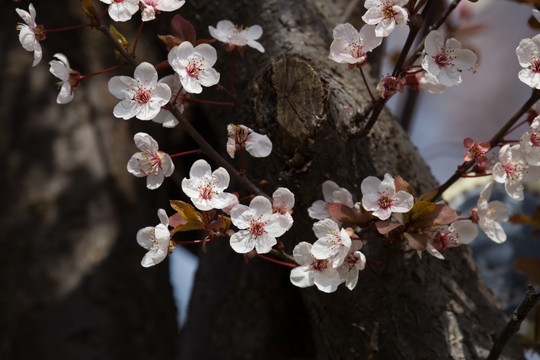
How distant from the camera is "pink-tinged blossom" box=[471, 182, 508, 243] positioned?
0.79 m

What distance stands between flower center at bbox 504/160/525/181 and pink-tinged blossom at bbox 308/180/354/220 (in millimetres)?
217

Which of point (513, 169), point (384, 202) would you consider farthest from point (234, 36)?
point (513, 169)

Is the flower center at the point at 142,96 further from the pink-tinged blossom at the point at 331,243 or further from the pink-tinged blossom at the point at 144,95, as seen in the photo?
the pink-tinged blossom at the point at 331,243

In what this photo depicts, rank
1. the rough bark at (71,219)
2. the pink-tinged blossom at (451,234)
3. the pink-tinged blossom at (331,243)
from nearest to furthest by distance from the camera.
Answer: the pink-tinged blossom at (331,243), the pink-tinged blossom at (451,234), the rough bark at (71,219)

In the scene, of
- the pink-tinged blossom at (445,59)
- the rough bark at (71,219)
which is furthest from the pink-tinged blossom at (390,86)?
the rough bark at (71,219)

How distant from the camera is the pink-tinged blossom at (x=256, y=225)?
2.24 feet

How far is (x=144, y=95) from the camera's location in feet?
2.29

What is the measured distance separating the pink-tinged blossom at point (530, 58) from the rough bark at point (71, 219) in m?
1.25

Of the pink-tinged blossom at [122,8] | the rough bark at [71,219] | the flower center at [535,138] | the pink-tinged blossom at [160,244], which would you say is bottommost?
the rough bark at [71,219]

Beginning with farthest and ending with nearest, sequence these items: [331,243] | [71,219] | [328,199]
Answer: [71,219] → [328,199] → [331,243]

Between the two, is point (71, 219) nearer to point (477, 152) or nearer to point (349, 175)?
point (349, 175)

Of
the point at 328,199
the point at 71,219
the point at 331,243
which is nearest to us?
the point at 331,243

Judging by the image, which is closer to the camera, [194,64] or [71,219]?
[194,64]

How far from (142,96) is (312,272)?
1.04 ft
